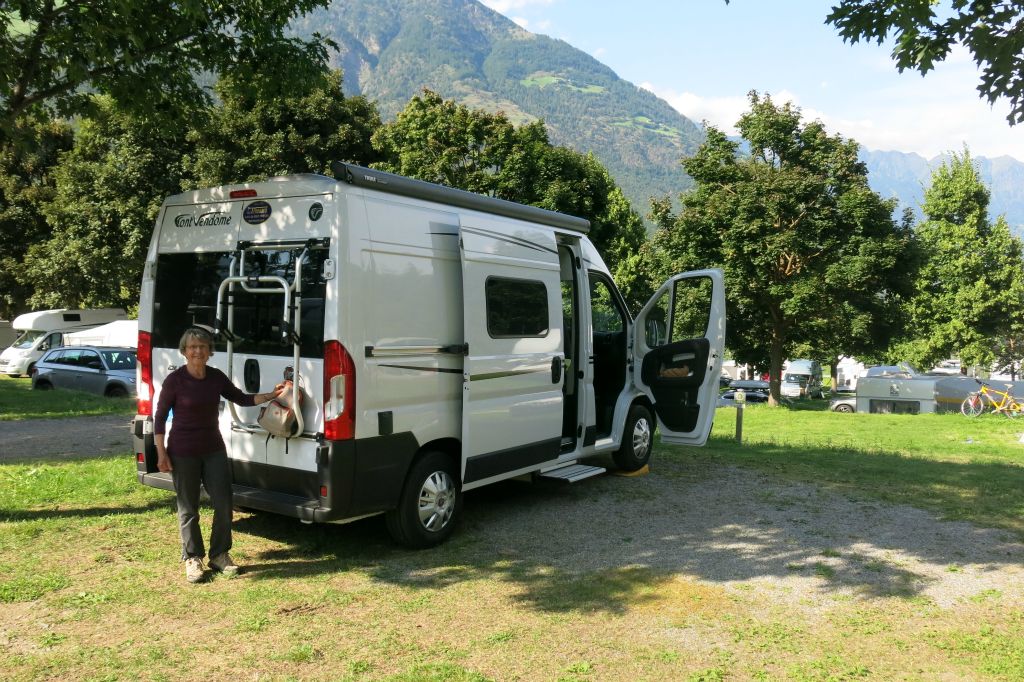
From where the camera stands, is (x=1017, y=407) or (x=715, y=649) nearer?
(x=715, y=649)

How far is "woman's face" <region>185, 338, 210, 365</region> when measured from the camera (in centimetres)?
519

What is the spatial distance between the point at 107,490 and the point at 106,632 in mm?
3741

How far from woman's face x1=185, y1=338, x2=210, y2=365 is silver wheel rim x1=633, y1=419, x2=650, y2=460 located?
520cm

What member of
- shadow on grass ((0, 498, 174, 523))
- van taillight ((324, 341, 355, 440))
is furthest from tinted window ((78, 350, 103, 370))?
van taillight ((324, 341, 355, 440))

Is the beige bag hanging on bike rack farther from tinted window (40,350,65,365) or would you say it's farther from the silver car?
tinted window (40,350,65,365)

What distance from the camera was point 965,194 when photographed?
36562 millimetres

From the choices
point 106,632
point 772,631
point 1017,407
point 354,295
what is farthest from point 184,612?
point 1017,407

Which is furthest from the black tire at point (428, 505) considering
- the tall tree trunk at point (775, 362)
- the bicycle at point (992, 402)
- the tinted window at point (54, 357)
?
the tall tree trunk at point (775, 362)

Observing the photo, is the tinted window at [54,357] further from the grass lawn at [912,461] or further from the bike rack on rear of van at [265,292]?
the bike rack on rear of van at [265,292]

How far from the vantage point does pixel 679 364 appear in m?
9.13

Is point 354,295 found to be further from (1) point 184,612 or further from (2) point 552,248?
(2) point 552,248

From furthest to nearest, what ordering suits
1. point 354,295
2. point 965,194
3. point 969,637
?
point 965,194
point 354,295
point 969,637

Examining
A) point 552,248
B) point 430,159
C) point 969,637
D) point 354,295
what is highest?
point 430,159

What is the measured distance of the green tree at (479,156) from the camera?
2633 cm
